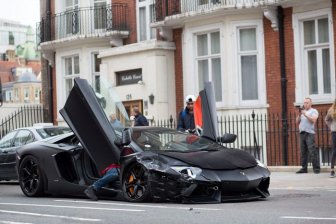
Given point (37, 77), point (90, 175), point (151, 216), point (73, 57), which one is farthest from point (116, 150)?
point (37, 77)

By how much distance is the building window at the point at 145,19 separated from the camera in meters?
25.8

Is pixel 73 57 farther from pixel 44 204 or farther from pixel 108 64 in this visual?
pixel 44 204

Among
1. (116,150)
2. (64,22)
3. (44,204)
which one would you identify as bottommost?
(44,204)

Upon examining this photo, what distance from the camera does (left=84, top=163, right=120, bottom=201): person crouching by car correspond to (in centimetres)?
1120

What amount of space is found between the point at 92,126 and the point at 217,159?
6.95 feet

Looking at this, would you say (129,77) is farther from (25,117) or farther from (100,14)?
(25,117)

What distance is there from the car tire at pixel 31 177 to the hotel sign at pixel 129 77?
12380mm

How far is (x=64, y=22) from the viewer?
2817 cm

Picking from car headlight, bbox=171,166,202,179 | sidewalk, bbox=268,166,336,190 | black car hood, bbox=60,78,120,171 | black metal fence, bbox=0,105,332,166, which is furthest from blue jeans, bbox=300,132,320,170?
car headlight, bbox=171,166,202,179

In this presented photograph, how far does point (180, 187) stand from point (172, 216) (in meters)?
1.19

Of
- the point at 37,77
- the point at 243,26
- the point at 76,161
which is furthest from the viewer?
the point at 37,77

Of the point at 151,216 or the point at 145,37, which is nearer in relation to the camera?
the point at 151,216

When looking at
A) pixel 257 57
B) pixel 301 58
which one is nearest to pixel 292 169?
pixel 301 58

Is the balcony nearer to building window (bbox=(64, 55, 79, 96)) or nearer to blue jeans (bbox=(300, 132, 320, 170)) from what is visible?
→ building window (bbox=(64, 55, 79, 96))
